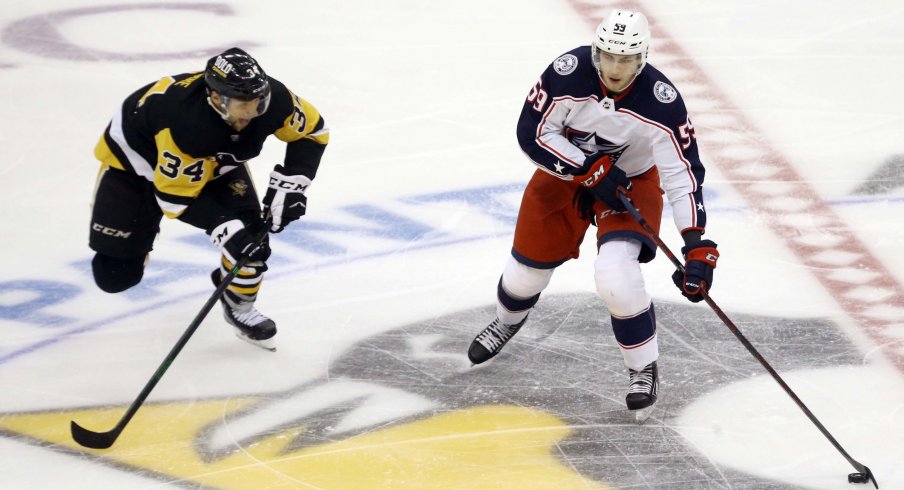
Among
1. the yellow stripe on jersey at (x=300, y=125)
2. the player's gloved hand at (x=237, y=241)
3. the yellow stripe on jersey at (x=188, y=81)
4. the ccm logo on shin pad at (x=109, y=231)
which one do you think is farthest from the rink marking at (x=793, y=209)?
the ccm logo on shin pad at (x=109, y=231)

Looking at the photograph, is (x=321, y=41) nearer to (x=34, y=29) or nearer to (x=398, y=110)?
(x=398, y=110)

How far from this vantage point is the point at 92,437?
3.51m

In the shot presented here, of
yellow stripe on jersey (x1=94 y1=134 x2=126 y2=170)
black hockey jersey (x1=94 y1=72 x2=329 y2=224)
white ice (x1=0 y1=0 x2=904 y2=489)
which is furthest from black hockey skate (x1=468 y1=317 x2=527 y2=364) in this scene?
yellow stripe on jersey (x1=94 y1=134 x2=126 y2=170)

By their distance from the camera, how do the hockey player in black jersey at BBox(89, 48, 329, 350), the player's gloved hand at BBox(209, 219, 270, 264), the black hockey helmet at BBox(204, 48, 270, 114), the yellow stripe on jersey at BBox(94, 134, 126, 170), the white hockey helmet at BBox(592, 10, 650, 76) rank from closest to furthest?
the white hockey helmet at BBox(592, 10, 650, 76), the black hockey helmet at BBox(204, 48, 270, 114), the hockey player in black jersey at BBox(89, 48, 329, 350), the player's gloved hand at BBox(209, 219, 270, 264), the yellow stripe on jersey at BBox(94, 134, 126, 170)

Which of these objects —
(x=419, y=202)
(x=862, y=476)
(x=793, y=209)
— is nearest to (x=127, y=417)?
(x=419, y=202)

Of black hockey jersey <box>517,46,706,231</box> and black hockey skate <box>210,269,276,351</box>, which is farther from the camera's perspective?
black hockey skate <box>210,269,276,351</box>

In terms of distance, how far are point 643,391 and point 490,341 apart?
559 millimetres

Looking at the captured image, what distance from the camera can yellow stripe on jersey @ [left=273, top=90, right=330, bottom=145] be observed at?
379 cm

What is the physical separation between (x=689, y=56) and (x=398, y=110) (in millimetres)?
1432

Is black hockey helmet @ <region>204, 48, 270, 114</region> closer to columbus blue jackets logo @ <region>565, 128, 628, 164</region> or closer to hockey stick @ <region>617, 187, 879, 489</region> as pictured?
A: columbus blue jackets logo @ <region>565, 128, 628, 164</region>

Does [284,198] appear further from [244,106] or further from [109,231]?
[109,231]

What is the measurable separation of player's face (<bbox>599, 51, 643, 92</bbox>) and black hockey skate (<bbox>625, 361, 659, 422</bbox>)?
0.81 meters

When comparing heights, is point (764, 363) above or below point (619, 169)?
below

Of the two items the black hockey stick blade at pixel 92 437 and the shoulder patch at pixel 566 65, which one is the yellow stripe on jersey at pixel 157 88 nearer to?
the black hockey stick blade at pixel 92 437
